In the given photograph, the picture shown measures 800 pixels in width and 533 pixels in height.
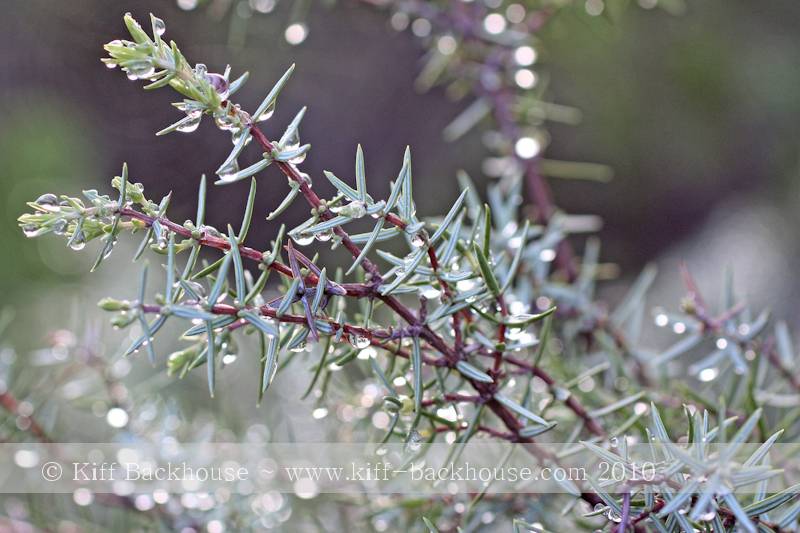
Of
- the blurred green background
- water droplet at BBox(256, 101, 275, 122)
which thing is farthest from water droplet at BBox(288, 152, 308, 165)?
the blurred green background

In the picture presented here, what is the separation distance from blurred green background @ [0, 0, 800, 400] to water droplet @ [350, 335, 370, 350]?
67 cm

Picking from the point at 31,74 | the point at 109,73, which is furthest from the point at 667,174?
the point at 31,74

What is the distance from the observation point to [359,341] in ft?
0.81

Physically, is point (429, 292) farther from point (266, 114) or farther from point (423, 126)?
point (423, 126)

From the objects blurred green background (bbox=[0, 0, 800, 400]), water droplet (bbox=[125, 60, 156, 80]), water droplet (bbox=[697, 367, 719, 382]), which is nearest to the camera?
water droplet (bbox=[125, 60, 156, 80])

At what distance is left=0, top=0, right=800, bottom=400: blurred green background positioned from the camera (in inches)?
38.9

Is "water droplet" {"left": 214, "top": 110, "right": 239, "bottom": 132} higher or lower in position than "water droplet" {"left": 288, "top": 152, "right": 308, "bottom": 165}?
higher

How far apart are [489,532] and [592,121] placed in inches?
43.2

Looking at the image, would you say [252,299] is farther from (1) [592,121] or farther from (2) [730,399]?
(1) [592,121]

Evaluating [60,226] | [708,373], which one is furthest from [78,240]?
[708,373]

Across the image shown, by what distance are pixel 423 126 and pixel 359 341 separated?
4.15ft

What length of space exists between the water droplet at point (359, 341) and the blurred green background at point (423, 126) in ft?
2.21

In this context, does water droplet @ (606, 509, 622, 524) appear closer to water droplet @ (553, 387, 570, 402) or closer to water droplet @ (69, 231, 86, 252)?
water droplet @ (553, 387, 570, 402)

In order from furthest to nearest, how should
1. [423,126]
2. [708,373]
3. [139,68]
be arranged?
1. [423,126]
2. [708,373]
3. [139,68]
